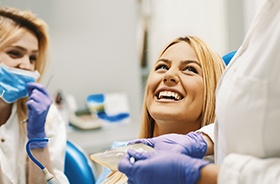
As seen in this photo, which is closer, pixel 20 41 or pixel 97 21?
pixel 20 41

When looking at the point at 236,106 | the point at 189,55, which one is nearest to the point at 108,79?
the point at 189,55

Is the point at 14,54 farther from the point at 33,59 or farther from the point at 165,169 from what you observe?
the point at 165,169

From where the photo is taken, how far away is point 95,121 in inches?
107

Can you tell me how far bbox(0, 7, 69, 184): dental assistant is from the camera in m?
1.47

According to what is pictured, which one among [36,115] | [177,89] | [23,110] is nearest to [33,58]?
[23,110]

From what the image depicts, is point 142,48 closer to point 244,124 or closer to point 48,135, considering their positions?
point 48,135

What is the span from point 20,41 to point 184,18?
2.24 meters

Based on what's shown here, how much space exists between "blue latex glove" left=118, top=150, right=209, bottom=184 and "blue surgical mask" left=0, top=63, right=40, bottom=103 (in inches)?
34.6

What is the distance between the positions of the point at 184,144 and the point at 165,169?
23 centimetres

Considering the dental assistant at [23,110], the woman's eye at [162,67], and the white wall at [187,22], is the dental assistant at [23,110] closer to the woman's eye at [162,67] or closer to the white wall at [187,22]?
the woman's eye at [162,67]

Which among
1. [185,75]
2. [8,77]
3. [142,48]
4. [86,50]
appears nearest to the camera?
[185,75]

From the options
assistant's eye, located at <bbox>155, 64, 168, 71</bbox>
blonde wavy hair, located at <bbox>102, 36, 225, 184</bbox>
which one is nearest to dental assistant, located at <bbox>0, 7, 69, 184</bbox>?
blonde wavy hair, located at <bbox>102, 36, 225, 184</bbox>

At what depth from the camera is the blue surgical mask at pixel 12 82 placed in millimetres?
1505

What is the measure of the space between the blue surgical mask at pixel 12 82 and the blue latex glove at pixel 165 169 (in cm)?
88
